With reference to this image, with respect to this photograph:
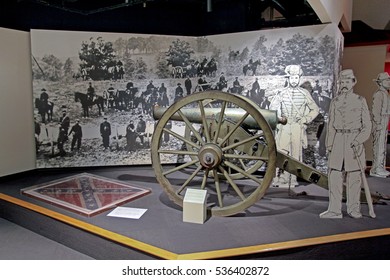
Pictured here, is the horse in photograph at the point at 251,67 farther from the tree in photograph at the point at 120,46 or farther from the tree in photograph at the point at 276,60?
the tree in photograph at the point at 120,46

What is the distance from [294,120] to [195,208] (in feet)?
6.68

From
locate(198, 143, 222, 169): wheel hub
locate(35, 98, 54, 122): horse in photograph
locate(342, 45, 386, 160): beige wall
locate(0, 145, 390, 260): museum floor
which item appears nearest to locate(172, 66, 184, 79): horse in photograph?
locate(35, 98, 54, 122): horse in photograph

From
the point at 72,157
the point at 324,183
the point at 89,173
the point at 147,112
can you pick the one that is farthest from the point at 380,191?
the point at 72,157

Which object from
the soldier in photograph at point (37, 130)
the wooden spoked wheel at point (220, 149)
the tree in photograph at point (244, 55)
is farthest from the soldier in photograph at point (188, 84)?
the soldier in photograph at point (37, 130)

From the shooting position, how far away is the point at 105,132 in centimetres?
559

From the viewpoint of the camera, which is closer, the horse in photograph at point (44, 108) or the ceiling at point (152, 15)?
the ceiling at point (152, 15)

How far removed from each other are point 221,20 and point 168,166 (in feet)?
7.93

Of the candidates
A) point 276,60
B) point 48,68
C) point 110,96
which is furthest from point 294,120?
point 48,68

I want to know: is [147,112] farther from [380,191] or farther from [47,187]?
[380,191]

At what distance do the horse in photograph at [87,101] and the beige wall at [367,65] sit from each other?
14.8 ft

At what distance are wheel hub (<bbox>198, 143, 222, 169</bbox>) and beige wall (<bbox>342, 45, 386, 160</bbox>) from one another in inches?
170

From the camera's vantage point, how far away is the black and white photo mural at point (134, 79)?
16.1 ft

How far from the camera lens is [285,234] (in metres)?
3.07
